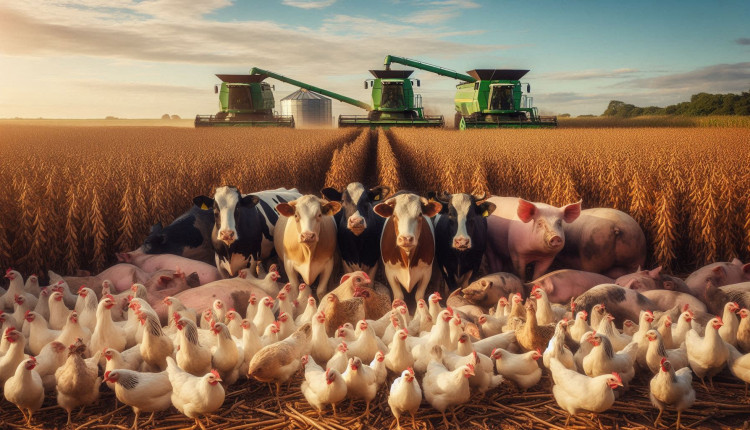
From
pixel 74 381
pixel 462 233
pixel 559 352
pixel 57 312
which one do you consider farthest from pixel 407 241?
pixel 57 312

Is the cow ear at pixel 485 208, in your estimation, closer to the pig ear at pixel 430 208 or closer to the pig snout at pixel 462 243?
the pig snout at pixel 462 243

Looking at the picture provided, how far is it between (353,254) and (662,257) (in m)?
5.21

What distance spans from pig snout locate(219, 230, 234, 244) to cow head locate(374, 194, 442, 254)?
7.28 feet

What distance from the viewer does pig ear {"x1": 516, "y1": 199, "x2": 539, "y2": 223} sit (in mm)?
8102

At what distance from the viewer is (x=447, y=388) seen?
14.3ft

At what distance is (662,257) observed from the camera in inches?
360

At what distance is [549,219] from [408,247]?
247 cm

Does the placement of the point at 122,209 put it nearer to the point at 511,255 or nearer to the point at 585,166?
the point at 511,255

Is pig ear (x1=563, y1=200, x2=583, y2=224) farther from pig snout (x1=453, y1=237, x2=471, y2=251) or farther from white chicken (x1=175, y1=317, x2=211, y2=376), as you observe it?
white chicken (x1=175, y1=317, x2=211, y2=376)

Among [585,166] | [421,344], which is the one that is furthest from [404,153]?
[421,344]

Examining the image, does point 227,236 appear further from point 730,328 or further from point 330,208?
point 730,328

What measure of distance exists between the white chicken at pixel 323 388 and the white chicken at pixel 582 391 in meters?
1.74

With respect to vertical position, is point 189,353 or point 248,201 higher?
point 248,201

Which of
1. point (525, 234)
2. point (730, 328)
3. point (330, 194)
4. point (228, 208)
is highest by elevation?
point (330, 194)
